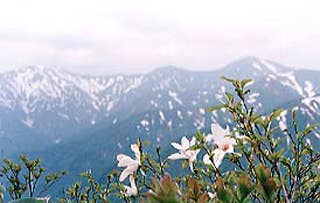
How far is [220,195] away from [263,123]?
59.9 inches

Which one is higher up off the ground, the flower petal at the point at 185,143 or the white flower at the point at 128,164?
the flower petal at the point at 185,143

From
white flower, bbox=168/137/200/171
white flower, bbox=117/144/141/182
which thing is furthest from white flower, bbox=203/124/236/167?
white flower, bbox=117/144/141/182

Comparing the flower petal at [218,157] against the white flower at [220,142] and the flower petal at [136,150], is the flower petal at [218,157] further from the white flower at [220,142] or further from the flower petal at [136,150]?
the flower petal at [136,150]

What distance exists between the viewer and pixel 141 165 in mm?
3324

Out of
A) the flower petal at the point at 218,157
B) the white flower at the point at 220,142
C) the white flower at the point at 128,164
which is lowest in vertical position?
the white flower at the point at 128,164

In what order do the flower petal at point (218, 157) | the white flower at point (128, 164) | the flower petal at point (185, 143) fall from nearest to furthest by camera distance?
1. the flower petal at point (218, 157)
2. the white flower at point (128, 164)
3. the flower petal at point (185, 143)

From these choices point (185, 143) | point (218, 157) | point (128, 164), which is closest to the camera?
point (218, 157)

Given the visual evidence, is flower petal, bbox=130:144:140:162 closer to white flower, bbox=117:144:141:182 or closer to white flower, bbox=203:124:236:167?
white flower, bbox=117:144:141:182

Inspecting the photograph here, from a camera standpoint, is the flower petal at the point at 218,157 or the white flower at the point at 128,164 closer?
the flower petal at the point at 218,157

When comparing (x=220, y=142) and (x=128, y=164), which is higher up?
(x=220, y=142)

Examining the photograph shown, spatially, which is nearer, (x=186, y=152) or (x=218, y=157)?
(x=218, y=157)

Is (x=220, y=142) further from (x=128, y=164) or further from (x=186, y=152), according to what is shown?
(x=128, y=164)

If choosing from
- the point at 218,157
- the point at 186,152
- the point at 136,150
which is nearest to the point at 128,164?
the point at 136,150

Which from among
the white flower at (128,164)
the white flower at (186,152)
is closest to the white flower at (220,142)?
Answer: the white flower at (186,152)
